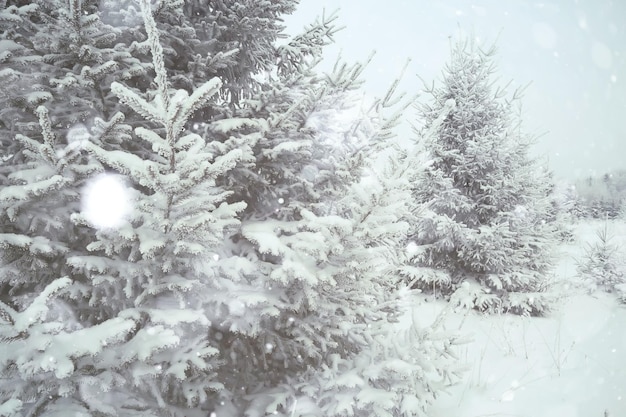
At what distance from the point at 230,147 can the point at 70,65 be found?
1.17 m

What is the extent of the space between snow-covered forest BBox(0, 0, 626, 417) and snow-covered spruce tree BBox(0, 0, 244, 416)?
1 cm

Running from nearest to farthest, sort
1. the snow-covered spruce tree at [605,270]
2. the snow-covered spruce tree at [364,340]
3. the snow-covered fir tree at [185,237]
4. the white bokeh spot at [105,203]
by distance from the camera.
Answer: the snow-covered fir tree at [185,237] → the white bokeh spot at [105,203] → the snow-covered spruce tree at [364,340] → the snow-covered spruce tree at [605,270]

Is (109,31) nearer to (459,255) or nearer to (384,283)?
(384,283)

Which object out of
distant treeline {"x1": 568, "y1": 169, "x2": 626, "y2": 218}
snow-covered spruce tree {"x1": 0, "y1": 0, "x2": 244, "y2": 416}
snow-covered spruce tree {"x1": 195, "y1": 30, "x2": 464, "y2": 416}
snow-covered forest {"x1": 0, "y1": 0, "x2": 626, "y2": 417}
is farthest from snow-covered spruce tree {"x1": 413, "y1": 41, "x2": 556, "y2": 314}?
distant treeline {"x1": 568, "y1": 169, "x2": 626, "y2": 218}

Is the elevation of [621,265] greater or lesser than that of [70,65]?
lesser

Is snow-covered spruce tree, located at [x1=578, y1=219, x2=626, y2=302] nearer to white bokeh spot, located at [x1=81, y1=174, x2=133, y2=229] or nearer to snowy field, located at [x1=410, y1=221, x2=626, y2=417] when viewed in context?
snowy field, located at [x1=410, y1=221, x2=626, y2=417]

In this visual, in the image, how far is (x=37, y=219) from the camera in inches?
75.9

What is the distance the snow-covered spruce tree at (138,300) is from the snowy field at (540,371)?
6.69 feet

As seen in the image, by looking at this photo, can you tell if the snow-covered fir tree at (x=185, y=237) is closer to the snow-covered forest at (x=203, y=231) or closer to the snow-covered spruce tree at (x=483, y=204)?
the snow-covered forest at (x=203, y=231)

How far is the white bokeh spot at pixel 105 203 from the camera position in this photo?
1.83 metres

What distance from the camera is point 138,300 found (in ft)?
6.36

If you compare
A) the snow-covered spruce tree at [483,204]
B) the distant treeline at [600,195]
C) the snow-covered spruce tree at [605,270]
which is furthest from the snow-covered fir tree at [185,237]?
the distant treeline at [600,195]

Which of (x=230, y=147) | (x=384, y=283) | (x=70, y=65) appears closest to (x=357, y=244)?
(x=384, y=283)

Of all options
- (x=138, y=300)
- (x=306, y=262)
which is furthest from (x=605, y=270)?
(x=138, y=300)
